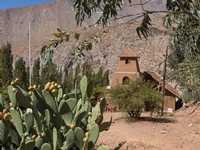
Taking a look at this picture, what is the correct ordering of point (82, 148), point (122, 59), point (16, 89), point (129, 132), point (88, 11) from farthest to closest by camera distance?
point (122, 59) → point (129, 132) → point (88, 11) → point (16, 89) → point (82, 148)

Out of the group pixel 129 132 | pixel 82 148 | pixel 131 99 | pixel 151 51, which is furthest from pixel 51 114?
pixel 151 51

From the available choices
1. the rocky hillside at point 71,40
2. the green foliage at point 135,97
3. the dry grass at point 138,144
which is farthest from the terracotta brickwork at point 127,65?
the dry grass at point 138,144

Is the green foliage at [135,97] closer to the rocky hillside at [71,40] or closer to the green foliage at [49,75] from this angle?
the green foliage at [49,75]

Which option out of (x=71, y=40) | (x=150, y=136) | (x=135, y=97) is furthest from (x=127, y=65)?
(x=71, y=40)

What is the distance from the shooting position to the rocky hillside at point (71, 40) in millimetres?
42034

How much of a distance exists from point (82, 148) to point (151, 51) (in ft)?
135

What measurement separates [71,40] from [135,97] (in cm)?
3371

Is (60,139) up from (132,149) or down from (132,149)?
up

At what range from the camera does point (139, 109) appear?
10.2 m

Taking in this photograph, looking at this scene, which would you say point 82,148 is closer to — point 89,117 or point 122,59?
point 89,117

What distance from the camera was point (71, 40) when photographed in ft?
141

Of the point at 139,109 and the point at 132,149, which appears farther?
the point at 139,109

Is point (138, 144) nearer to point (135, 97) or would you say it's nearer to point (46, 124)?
point (135, 97)

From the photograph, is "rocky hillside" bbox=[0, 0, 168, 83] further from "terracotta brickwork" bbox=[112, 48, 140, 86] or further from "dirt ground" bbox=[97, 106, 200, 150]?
"dirt ground" bbox=[97, 106, 200, 150]
